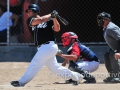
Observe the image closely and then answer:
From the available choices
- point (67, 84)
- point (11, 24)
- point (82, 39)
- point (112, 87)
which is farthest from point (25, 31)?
point (112, 87)

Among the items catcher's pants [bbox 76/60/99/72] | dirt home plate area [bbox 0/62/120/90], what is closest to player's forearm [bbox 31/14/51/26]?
dirt home plate area [bbox 0/62/120/90]

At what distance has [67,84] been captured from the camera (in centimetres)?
892

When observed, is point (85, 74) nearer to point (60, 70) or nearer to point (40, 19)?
point (60, 70)

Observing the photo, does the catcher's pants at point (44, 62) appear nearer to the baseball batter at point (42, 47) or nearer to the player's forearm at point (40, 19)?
the baseball batter at point (42, 47)

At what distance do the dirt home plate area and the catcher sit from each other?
0.23 m

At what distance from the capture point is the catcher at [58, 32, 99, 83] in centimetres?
901

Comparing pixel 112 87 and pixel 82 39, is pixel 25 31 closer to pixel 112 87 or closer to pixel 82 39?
pixel 82 39

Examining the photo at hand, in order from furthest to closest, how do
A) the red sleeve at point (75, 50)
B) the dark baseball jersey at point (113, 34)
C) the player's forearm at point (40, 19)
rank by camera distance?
1. the red sleeve at point (75, 50)
2. the dark baseball jersey at point (113, 34)
3. the player's forearm at point (40, 19)

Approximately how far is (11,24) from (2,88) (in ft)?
15.4

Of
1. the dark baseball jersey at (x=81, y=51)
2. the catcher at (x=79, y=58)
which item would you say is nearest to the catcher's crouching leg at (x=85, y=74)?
the catcher at (x=79, y=58)

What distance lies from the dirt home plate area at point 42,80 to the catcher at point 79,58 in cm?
23

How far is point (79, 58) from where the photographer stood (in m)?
9.38

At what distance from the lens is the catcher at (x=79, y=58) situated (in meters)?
9.01

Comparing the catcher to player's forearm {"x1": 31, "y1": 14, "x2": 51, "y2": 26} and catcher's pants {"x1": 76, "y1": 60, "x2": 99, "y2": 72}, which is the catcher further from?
player's forearm {"x1": 31, "y1": 14, "x2": 51, "y2": 26}
